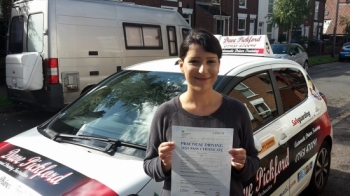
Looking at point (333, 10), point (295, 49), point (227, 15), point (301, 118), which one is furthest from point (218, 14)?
point (333, 10)

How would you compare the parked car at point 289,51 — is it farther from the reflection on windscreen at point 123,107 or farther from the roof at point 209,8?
the reflection on windscreen at point 123,107

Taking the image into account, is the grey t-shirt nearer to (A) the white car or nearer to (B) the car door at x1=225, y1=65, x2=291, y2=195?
(A) the white car

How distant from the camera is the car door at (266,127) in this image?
2701 mm

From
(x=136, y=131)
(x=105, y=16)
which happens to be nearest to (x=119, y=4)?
(x=105, y=16)

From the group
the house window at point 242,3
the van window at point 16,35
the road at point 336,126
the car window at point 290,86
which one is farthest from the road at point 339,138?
the house window at point 242,3

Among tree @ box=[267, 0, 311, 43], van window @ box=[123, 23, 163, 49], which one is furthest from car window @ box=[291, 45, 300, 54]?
van window @ box=[123, 23, 163, 49]

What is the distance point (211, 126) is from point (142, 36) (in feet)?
23.0

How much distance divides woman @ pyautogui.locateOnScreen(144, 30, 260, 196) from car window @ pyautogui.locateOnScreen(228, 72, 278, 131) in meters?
0.98

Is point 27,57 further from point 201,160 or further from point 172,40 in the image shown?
point 201,160

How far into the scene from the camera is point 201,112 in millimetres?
1676

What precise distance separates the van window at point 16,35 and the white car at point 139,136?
529cm

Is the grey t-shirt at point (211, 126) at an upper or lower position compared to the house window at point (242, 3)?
lower

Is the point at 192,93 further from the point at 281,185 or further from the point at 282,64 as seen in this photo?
the point at 282,64

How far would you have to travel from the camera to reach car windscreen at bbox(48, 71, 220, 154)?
2.60 metres
